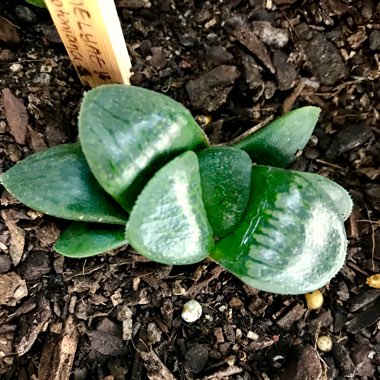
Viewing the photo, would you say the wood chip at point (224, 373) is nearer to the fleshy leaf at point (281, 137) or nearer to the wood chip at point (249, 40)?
the fleshy leaf at point (281, 137)

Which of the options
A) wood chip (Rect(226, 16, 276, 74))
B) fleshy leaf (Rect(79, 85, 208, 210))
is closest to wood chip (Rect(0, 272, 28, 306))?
fleshy leaf (Rect(79, 85, 208, 210))

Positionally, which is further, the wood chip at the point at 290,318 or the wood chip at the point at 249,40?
the wood chip at the point at 249,40

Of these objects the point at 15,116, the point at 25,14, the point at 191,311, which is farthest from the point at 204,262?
the point at 25,14

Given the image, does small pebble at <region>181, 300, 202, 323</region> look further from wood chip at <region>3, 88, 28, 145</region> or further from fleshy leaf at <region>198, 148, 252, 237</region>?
wood chip at <region>3, 88, 28, 145</region>

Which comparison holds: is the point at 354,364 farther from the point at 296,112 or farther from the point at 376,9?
the point at 376,9

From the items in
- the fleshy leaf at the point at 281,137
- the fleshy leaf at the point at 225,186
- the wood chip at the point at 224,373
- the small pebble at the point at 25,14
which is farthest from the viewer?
the small pebble at the point at 25,14

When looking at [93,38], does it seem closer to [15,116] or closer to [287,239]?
[15,116]

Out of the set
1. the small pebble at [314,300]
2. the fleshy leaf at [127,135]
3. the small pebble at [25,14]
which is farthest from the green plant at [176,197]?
the small pebble at [25,14]
